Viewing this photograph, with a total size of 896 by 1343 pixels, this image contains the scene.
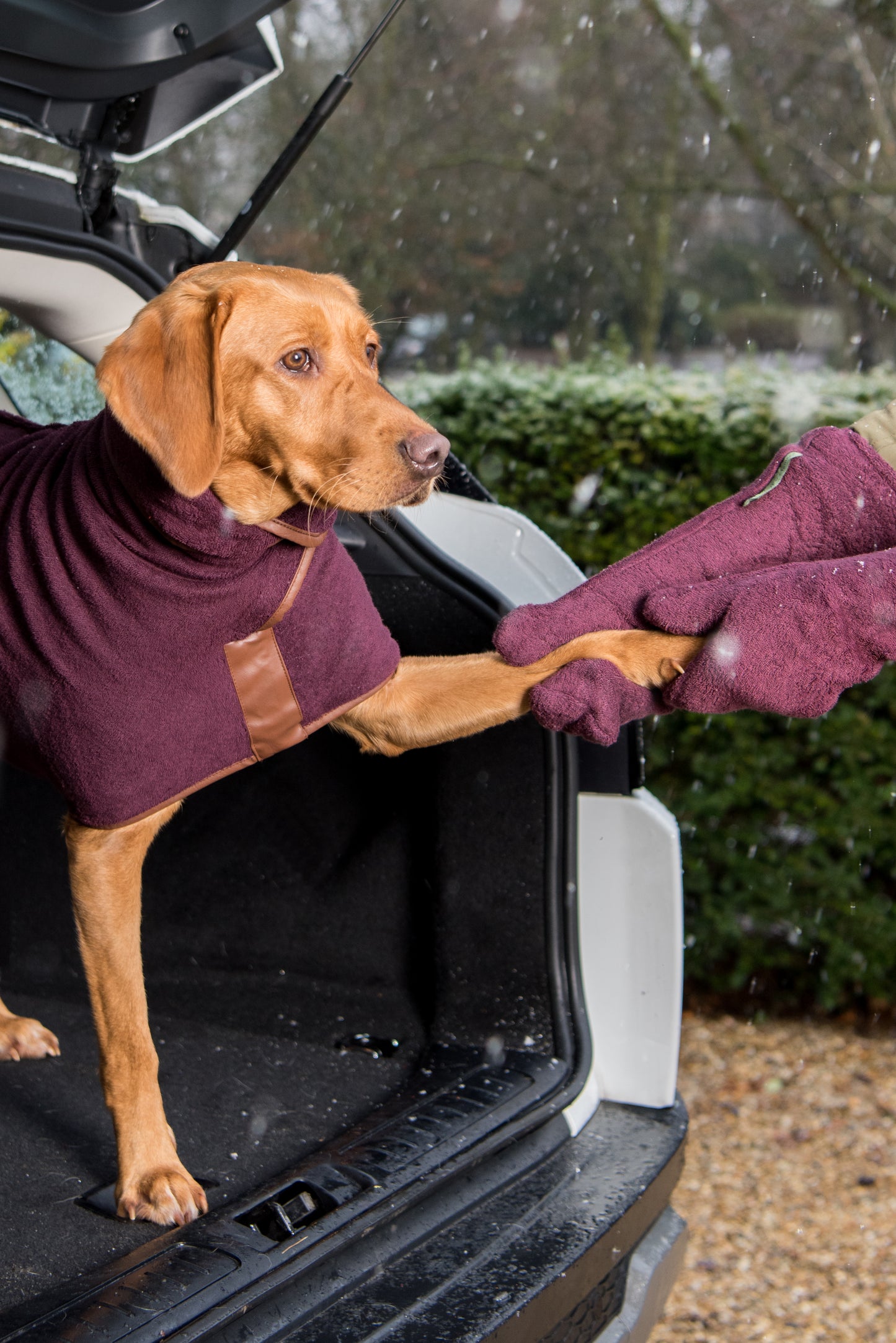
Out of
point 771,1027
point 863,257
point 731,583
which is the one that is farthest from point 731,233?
point 731,583

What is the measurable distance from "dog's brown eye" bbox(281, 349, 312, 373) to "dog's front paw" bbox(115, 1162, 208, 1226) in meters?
1.28

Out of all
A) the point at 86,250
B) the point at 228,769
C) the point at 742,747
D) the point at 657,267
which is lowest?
the point at 742,747

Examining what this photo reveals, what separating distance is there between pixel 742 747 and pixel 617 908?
2056 mm

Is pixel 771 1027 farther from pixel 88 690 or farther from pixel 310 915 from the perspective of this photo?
pixel 88 690

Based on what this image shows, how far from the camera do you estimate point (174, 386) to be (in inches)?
62.7

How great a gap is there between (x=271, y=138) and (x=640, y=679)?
8.71 m

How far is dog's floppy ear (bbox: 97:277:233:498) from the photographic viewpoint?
1544 mm

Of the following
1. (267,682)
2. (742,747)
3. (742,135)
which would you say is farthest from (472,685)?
(742,135)

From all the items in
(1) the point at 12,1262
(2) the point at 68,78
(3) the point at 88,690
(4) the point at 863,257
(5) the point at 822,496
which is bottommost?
(1) the point at 12,1262

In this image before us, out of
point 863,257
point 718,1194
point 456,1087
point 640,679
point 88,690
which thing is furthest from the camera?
point 863,257

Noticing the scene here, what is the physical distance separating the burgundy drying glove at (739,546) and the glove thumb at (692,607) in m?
0.07

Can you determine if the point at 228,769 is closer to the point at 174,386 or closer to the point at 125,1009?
the point at 125,1009

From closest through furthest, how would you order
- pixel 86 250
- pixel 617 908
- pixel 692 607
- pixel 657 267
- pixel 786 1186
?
pixel 692 607
pixel 86 250
pixel 617 908
pixel 786 1186
pixel 657 267

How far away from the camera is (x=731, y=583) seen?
5.60 feet
